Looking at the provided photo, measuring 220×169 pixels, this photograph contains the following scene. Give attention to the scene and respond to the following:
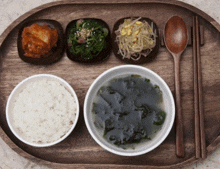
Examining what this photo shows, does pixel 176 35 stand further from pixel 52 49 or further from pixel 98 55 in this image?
pixel 52 49

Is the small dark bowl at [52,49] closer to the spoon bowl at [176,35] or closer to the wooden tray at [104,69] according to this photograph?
the wooden tray at [104,69]

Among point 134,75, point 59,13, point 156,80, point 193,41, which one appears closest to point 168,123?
point 156,80

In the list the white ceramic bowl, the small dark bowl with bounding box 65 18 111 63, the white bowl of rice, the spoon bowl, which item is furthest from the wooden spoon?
the white bowl of rice

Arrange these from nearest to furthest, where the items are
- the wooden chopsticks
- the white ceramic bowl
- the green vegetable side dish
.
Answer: the white ceramic bowl → the wooden chopsticks → the green vegetable side dish

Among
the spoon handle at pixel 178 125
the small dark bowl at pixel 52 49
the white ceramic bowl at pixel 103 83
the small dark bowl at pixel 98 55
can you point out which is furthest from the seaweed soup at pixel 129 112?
the small dark bowl at pixel 52 49

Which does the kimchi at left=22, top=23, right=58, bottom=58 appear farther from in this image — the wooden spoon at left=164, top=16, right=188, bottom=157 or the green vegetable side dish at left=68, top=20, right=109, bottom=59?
the wooden spoon at left=164, top=16, right=188, bottom=157
